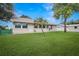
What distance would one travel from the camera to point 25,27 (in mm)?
2951

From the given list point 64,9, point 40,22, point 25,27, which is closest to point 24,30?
→ point 25,27

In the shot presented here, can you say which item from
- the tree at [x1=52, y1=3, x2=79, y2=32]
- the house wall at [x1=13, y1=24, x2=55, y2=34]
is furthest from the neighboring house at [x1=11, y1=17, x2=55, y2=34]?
the tree at [x1=52, y1=3, x2=79, y2=32]

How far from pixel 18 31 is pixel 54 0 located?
602 millimetres

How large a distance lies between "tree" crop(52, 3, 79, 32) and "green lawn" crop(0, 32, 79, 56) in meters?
0.23

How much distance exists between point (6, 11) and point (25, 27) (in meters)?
0.32

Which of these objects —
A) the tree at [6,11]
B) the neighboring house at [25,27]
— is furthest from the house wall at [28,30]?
the tree at [6,11]

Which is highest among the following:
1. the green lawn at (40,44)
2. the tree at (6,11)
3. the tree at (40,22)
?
the tree at (6,11)

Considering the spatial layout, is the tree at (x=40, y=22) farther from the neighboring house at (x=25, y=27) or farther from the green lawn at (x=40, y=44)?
the green lawn at (x=40, y=44)

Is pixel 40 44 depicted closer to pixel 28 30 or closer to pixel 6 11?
pixel 28 30

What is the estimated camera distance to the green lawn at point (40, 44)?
9.40ft

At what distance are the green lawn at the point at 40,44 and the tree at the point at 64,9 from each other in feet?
0.75

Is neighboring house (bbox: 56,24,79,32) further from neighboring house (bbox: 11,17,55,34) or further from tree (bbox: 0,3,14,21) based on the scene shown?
tree (bbox: 0,3,14,21)

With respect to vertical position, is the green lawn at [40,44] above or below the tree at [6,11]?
below

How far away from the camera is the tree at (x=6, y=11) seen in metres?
2.89
